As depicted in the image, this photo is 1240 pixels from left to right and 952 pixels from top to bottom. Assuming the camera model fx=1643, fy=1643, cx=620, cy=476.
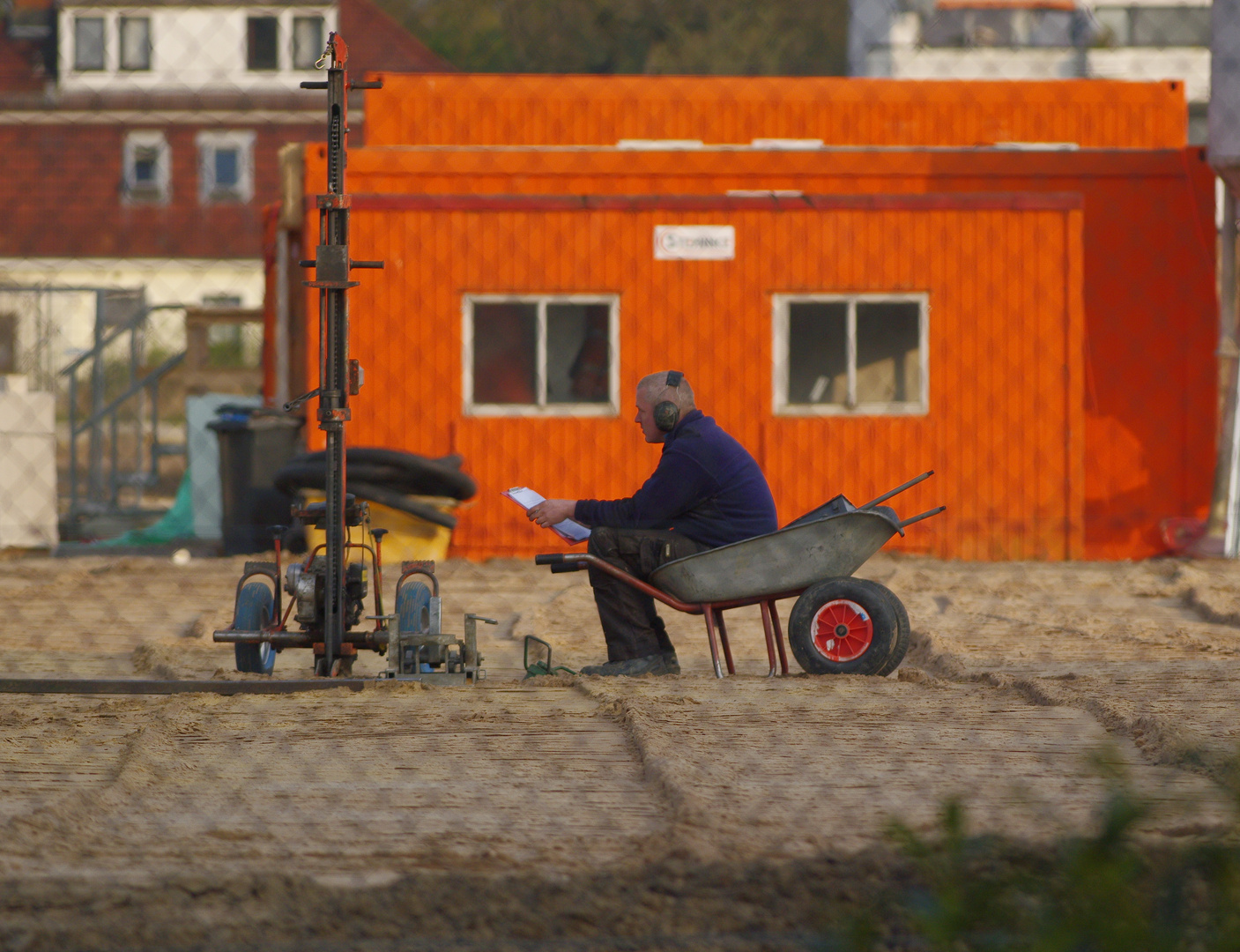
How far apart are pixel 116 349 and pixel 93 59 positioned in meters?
13.8

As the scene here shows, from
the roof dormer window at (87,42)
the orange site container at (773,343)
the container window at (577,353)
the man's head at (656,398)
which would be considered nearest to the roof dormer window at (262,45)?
the roof dormer window at (87,42)

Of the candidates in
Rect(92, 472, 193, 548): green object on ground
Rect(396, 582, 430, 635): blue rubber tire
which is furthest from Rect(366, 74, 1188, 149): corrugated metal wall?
Rect(396, 582, 430, 635): blue rubber tire

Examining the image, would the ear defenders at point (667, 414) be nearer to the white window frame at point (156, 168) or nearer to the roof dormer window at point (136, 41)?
the white window frame at point (156, 168)

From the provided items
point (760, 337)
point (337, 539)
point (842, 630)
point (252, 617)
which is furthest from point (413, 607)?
point (760, 337)

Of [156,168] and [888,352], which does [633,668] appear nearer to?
[888,352]

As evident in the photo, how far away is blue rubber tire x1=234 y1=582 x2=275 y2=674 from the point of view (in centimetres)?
655

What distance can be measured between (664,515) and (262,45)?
3157 cm

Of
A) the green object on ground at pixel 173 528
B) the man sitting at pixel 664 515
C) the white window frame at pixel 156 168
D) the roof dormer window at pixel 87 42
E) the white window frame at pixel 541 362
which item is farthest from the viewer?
the roof dormer window at pixel 87 42

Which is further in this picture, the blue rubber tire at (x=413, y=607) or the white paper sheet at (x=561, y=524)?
the blue rubber tire at (x=413, y=607)

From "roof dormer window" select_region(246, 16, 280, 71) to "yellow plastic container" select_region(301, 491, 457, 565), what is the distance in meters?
25.5

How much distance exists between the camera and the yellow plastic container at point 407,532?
1184 centimetres

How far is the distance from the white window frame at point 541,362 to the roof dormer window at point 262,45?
2422 cm

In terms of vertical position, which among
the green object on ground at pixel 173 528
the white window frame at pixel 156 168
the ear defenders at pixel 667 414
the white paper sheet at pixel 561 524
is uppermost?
the white window frame at pixel 156 168

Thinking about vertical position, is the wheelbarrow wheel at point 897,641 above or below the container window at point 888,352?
below
